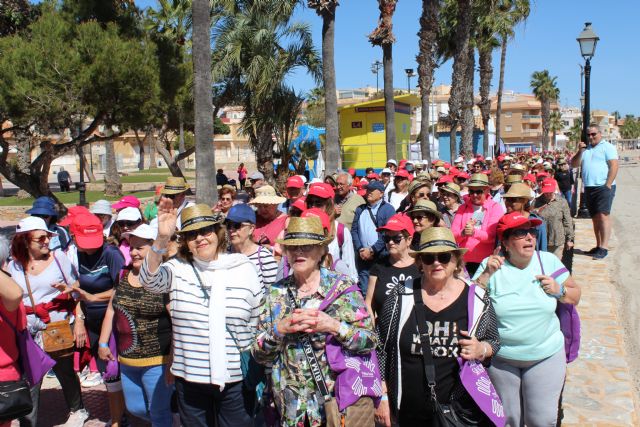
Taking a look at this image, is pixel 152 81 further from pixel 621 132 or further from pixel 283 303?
pixel 621 132

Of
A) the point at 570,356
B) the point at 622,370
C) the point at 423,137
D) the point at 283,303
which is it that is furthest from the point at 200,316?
the point at 423,137

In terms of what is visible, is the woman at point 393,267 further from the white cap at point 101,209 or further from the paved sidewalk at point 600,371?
the white cap at point 101,209

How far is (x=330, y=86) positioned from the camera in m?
14.5

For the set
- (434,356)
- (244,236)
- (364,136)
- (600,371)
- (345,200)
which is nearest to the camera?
(434,356)

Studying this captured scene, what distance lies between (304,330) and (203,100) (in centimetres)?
835

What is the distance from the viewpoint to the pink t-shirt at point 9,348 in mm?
3426

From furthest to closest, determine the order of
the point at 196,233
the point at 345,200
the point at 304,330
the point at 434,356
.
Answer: the point at 345,200, the point at 196,233, the point at 434,356, the point at 304,330

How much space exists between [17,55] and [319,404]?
12.6 m

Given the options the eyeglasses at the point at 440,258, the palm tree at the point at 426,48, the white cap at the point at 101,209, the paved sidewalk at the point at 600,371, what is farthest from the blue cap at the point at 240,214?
the palm tree at the point at 426,48

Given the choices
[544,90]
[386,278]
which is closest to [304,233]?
[386,278]

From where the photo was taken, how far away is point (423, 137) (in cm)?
2311

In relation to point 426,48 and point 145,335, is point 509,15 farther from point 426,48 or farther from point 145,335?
point 145,335

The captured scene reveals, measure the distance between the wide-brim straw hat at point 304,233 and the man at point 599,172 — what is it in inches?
318

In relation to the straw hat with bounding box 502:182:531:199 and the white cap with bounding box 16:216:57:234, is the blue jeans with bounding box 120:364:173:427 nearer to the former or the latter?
the white cap with bounding box 16:216:57:234
